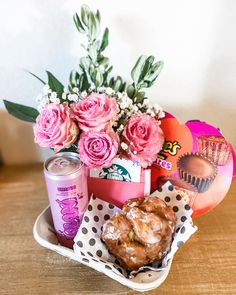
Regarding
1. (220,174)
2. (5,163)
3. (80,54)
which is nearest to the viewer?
(220,174)

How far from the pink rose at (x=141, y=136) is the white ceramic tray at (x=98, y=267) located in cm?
20

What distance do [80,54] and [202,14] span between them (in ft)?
0.98

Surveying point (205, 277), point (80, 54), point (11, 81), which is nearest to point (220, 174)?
point (205, 277)

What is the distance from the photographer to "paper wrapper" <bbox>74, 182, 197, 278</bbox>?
0.56 meters

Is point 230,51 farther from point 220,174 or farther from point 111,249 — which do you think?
point 111,249

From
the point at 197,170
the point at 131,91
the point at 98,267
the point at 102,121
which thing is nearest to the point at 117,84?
the point at 131,91

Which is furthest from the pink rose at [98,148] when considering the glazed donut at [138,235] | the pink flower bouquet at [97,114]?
the glazed donut at [138,235]

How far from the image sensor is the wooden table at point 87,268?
1.85 feet

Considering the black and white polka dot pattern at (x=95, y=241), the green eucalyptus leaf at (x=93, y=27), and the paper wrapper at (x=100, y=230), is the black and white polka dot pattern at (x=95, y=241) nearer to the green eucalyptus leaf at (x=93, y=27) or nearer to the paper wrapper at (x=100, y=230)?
the paper wrapper at (x=100, y=230)

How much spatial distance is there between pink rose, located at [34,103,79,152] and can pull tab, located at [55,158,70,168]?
37 mm

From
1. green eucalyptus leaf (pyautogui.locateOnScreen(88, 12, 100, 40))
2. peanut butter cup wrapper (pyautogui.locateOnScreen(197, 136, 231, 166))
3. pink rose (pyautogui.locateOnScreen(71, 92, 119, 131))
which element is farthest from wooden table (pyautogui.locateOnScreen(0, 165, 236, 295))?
green eucalyptus leaf (pyautogui.locateOnScreen(88, 12, 100, 40))

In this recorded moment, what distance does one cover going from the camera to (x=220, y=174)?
2.22ft

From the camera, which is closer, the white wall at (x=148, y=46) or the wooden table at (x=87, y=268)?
the wooden table at (x=87, y=268)

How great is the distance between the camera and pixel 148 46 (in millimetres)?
776
